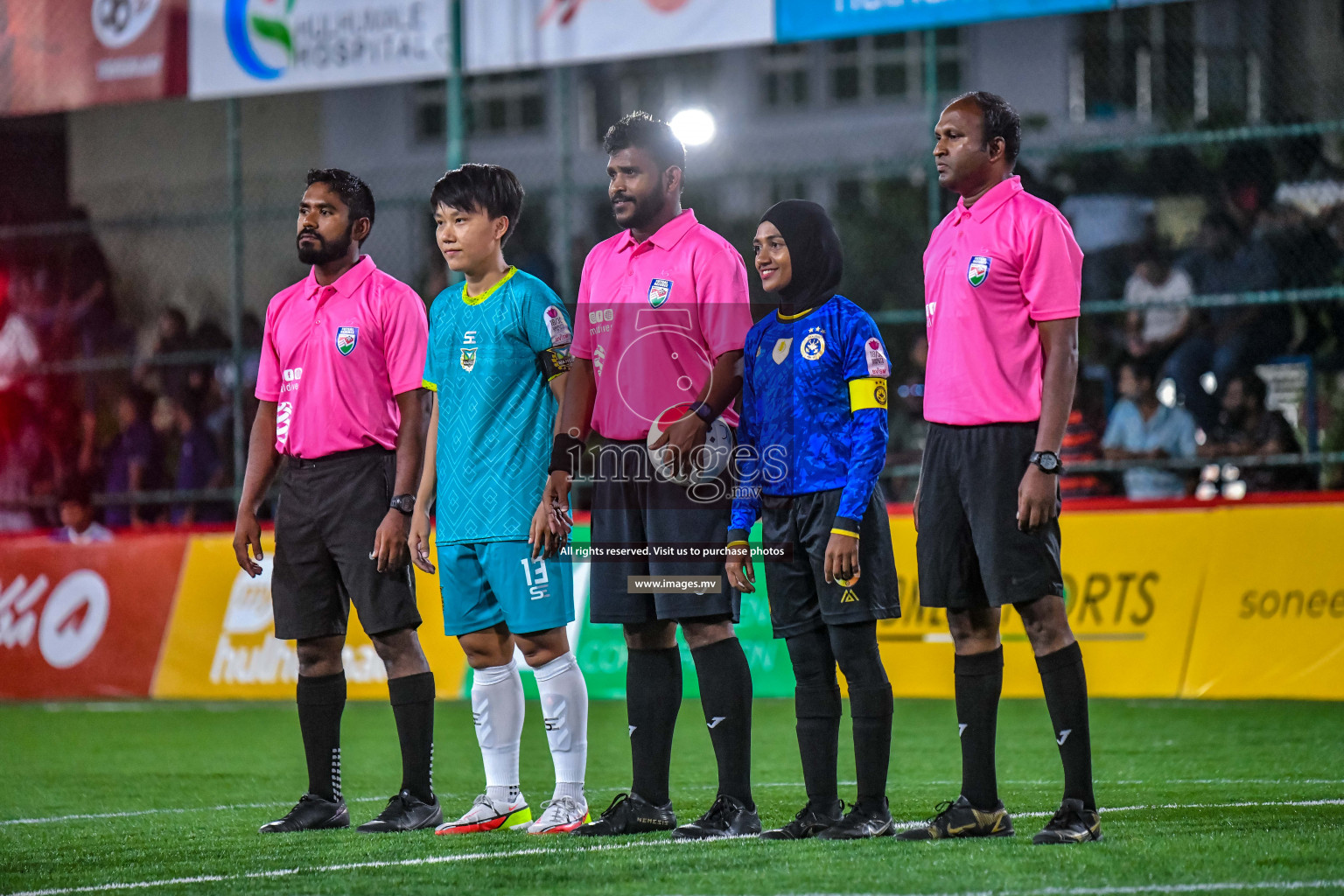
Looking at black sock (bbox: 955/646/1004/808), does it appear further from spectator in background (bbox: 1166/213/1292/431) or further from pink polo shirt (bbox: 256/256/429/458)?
spectator in background (bbox: 1166/213/1292/431)

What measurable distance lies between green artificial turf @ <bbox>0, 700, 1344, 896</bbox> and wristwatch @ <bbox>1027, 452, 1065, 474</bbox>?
1084 mm

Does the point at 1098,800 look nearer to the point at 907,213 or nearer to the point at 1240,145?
the point at 1240,145

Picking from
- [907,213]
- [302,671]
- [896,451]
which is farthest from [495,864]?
[907,213]

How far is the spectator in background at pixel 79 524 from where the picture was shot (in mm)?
12648

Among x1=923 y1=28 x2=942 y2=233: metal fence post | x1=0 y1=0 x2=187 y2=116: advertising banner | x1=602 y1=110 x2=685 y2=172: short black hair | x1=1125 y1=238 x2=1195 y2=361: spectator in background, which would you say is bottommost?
x1=1125 y1=238 x2=1195 y2=361: spectator in background

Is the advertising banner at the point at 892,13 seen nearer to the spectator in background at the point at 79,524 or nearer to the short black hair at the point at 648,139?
the short black hair at the point at 648,139

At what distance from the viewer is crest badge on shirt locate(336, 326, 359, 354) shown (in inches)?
239

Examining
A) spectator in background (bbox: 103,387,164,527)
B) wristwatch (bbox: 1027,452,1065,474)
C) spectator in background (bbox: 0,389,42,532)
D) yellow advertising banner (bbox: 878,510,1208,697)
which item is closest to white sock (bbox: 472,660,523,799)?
wristwatch (bbox: 1027,452,1065,474)

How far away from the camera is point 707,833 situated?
5355 mm

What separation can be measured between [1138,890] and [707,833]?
1.52 metres

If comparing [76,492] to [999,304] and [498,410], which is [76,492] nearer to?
[498,410]

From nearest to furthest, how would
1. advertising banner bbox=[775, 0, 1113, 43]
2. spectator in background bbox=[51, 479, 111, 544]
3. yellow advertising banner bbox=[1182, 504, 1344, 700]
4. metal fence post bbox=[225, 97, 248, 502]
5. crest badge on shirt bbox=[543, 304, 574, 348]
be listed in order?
1. crest badge on shirt bbox=[543, 304, 574, 348]
2. yellow advertising banner bbox=[1182, 504, 1344, 700]
3. advertising banner bbox=[775, 0, 1113, 43]
4. metal fence post bbox=[225, 97, 248, 502]
5. spectator in background bbox=[51, 479, 111, 544]

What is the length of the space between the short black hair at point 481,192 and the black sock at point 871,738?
2.06 metres

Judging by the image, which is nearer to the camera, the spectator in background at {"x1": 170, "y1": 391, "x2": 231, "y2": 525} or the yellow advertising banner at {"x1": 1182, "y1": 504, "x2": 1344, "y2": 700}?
the yellow advertising banner at {"x1": 1182, "y1": 504, "x2": 1344, "y2": 700}
